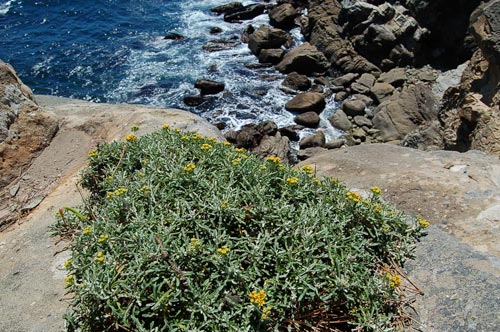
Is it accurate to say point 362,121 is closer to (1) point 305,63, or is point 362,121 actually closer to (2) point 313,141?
(2) point 313,141

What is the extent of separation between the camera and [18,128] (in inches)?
311

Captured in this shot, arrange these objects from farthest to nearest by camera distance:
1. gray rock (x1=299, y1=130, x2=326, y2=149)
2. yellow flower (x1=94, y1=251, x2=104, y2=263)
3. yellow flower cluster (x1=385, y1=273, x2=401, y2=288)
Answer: gray rock (x1=299, y1=130, x2=326, y2=149)
yellow flower cluster (x1=385, y1=273, x2=401, y2=288)
yellow flower (x1=94, y1=251, x2=104, y2=263)

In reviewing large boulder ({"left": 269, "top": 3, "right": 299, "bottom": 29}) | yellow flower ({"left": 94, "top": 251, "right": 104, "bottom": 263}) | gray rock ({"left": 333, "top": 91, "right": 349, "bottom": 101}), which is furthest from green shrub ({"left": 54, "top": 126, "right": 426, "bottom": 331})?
large boulder ({"left": 269, "top": 3, "right": 299, "bottom": 29})

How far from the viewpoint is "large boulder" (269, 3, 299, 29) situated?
27859mm

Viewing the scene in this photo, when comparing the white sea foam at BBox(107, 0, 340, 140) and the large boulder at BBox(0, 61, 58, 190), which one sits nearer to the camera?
the large boulder at BBox(0, 61, 58, 190)

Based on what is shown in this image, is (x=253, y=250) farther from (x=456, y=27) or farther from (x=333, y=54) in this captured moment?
(x=456, y=27)

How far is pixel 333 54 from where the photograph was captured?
23.7 meters

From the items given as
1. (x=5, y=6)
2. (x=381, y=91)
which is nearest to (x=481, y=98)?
(x=381, y=91)

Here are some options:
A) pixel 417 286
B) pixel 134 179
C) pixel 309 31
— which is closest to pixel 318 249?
pixel 417 286

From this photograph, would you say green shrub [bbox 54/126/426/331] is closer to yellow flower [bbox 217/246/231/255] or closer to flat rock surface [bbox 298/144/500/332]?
yellow flower [bbox 217/246/231/255]

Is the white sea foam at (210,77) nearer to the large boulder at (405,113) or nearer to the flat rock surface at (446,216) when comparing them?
the large boulder at (405,113)

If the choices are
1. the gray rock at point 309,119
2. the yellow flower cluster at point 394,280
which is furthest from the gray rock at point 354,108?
the yellow flower cluster at point 394,280

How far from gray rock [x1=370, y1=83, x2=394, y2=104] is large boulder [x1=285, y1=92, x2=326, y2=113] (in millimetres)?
2098

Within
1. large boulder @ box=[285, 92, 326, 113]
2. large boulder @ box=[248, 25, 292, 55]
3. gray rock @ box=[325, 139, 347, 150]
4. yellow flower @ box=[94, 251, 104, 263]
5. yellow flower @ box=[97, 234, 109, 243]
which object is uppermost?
yellow flower @ box=[97, 234, 109, 243]
